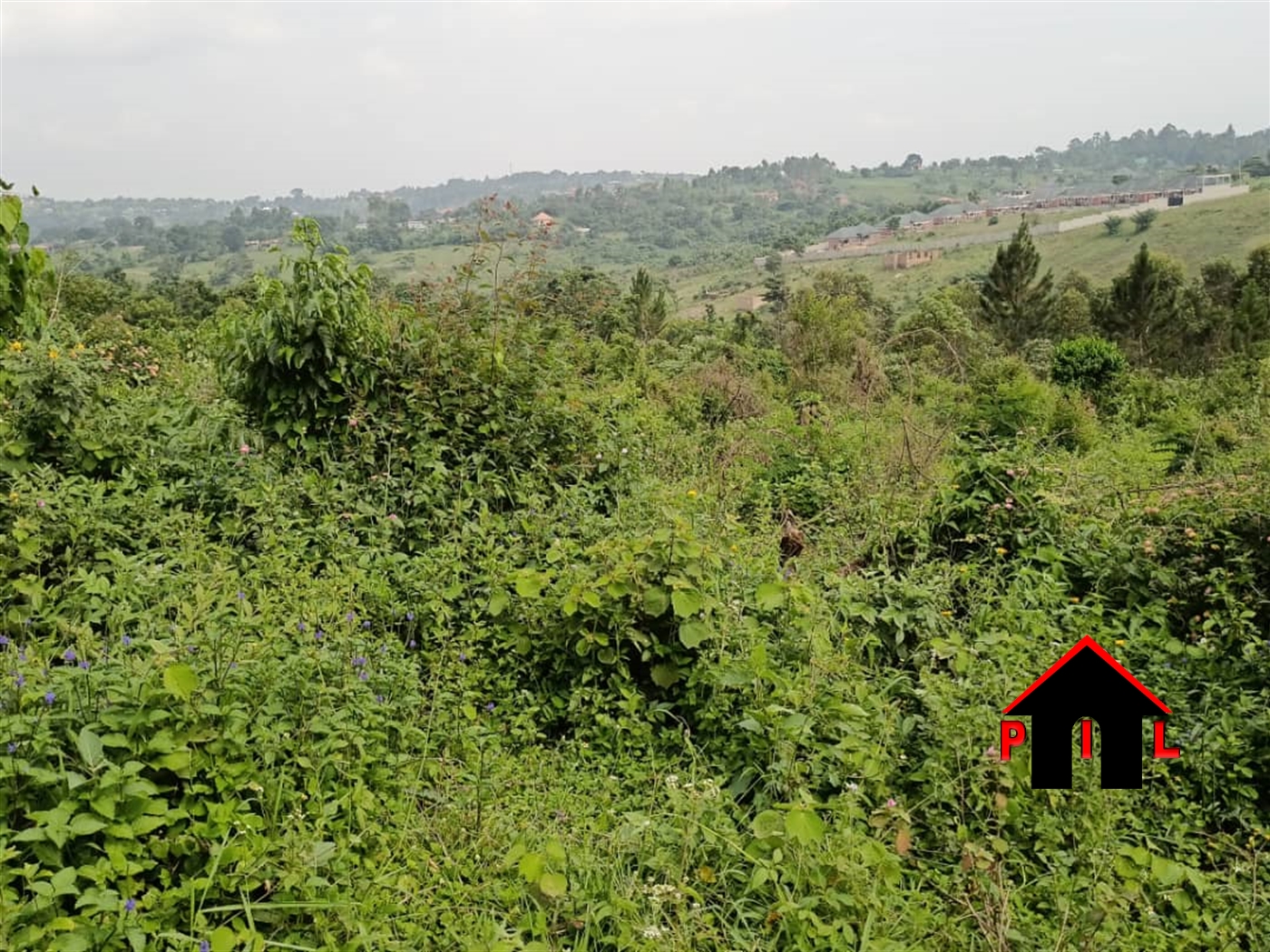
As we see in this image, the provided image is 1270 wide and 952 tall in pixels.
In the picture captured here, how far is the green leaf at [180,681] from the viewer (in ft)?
6.82

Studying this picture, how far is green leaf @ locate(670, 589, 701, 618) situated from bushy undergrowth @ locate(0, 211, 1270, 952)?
15 millimetres

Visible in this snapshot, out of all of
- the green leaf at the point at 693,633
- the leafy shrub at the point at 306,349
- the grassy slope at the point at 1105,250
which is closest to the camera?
the green leaf at the point at 693,633

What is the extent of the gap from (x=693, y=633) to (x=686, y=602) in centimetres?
12

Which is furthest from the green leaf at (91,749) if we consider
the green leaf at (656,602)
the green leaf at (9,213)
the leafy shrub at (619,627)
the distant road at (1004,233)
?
the distant road at (1004,233)

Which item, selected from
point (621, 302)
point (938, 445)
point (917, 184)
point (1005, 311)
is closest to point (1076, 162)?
point (917, 184)

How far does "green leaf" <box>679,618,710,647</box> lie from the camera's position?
3.10 metres

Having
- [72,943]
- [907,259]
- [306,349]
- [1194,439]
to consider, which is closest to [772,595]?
[72,943]

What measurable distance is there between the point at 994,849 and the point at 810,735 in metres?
0.61

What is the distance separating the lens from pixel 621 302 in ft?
73.4

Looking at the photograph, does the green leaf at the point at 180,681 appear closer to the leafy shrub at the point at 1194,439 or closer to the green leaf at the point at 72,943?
the green leaf at the point at 72,943

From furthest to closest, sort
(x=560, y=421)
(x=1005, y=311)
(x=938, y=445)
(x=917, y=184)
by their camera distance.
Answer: (x=917, y=184) < (x=1005, y=311) < (x=938, y=445) < (x=560, y=421)

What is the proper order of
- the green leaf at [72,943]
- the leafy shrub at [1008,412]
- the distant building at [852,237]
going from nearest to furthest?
1. the green leaf at [72,943]
2. the leafy shrub at [1008,412]
3. the distant building at [852,237]

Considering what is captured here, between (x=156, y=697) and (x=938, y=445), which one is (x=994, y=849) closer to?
(x=156, y=697)

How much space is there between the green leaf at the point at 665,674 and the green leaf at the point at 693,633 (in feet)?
0.41
